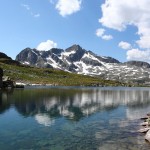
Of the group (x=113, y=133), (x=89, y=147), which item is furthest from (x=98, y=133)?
(x=89, y=147)

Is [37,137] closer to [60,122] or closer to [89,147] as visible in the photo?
[89,147]

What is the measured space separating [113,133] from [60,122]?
14105 mm

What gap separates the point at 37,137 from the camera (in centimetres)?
4059

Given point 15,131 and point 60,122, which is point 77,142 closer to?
point 15,131

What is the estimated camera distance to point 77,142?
3775 centimetres

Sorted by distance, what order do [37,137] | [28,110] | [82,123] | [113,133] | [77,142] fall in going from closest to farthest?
[77,142]
[37,137]
[113,133]
[82,123]
[28,110]

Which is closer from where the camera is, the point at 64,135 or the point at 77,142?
the point at 77,142

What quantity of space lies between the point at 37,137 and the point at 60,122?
14194 mm

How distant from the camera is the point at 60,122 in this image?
54531mm

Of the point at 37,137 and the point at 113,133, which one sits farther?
the point at 113,133

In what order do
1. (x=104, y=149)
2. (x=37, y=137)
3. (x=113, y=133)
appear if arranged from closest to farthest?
(x=104, y=149), (x=37, y=137), (x=113, y=133)

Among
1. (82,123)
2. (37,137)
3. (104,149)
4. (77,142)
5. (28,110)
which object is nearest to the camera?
(104,149)

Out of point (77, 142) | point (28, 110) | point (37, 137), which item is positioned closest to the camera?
point (77, 142)

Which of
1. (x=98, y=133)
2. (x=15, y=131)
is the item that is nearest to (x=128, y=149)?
(x=98, y=133)
